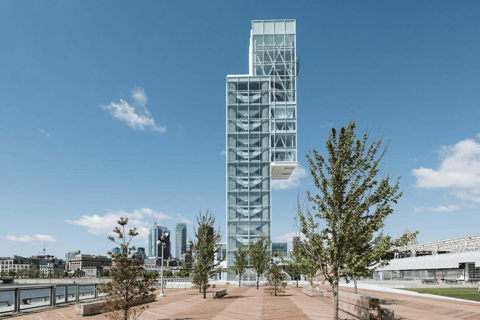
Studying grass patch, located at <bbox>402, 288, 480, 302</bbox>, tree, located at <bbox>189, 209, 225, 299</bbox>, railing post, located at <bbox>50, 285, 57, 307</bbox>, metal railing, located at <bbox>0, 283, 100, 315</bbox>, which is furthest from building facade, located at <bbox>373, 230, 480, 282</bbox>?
railing post, located at <bbox>50, 285, 57, 307</bbox>

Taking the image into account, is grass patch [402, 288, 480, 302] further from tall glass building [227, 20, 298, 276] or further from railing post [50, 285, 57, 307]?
tall glass building [227, 20, 298, 276]

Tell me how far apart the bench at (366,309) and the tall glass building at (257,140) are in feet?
242

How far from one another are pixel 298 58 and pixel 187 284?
76.5 metres

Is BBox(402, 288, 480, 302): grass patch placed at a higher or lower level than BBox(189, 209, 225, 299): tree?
lower

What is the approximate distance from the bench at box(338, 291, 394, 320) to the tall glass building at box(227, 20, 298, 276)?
7373 centimetres

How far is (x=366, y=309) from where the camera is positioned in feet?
55.5

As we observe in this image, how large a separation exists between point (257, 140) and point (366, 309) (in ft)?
263

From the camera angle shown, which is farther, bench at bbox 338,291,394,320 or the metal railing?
the metal railing

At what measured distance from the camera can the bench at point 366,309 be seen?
52.2ft

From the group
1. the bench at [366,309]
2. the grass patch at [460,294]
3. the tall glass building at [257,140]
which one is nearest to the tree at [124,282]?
the bench at [366,309]

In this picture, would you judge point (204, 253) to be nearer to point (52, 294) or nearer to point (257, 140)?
point (52, 294)

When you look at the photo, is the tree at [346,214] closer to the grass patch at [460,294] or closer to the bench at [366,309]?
the bench at [366,309]

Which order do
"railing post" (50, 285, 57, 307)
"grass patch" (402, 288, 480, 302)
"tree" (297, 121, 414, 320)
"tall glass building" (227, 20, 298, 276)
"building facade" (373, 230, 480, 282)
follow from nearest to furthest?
"tree" (297, 121, 414, 320)
"railing post" (50, 285, 57, 307)
"grass patch" (402, 288, 480, 302)
"building facade" (373, 230, 480, 282)
"tall glass building" (227, 20, 298, 276)

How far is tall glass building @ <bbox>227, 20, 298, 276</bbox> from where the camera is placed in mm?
93938
